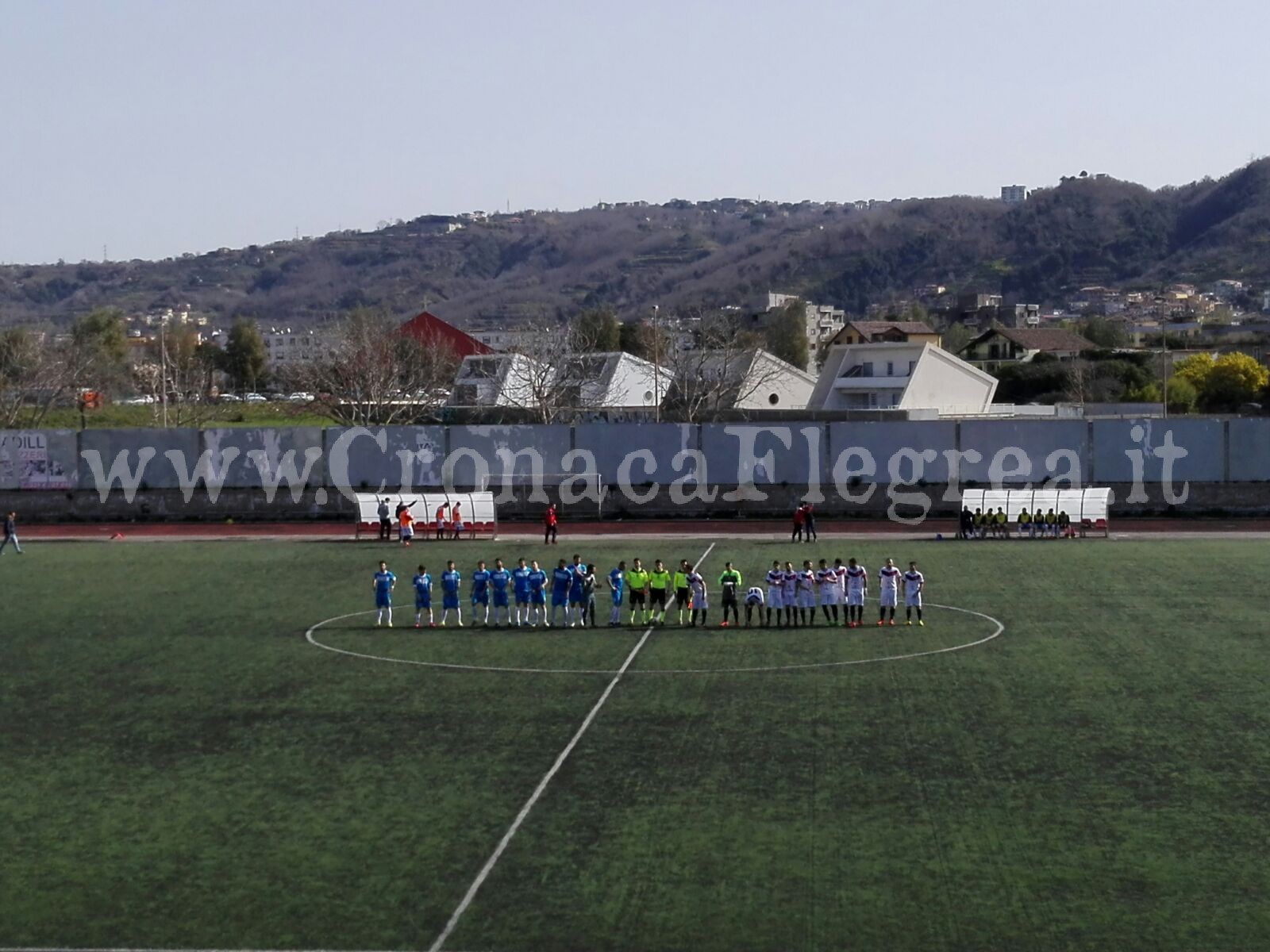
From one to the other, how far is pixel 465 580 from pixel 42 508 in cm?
2252

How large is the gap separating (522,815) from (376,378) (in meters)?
54.4

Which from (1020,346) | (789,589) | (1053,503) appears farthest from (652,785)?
(1020,346)

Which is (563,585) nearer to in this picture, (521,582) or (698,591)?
(521,582)

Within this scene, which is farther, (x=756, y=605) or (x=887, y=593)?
(x=756, y=605)

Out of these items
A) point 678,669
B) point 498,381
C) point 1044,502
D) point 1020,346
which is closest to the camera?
point 678,669

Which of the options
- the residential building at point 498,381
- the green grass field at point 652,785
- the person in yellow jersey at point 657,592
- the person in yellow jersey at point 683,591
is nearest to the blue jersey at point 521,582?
the green grass field at point 652,785

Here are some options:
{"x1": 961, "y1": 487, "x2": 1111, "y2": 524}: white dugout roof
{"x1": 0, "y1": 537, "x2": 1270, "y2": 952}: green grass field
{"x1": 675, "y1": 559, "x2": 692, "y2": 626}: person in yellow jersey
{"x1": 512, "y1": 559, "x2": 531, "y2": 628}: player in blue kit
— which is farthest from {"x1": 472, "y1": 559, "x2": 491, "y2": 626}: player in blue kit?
{"x1": 961, "y1": 487, "x2": 1111, "y2": 524}: white dugout roof

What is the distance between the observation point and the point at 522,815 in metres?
16.5

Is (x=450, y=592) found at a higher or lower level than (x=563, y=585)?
lower

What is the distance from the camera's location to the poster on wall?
49938 millimetres

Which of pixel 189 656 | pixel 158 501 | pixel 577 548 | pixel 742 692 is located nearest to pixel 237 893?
pixel 742 692

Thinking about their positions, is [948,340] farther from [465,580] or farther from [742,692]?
[742,692]

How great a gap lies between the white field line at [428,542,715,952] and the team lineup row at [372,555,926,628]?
2882mm

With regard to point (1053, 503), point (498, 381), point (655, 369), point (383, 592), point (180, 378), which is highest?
point (180, 378)
